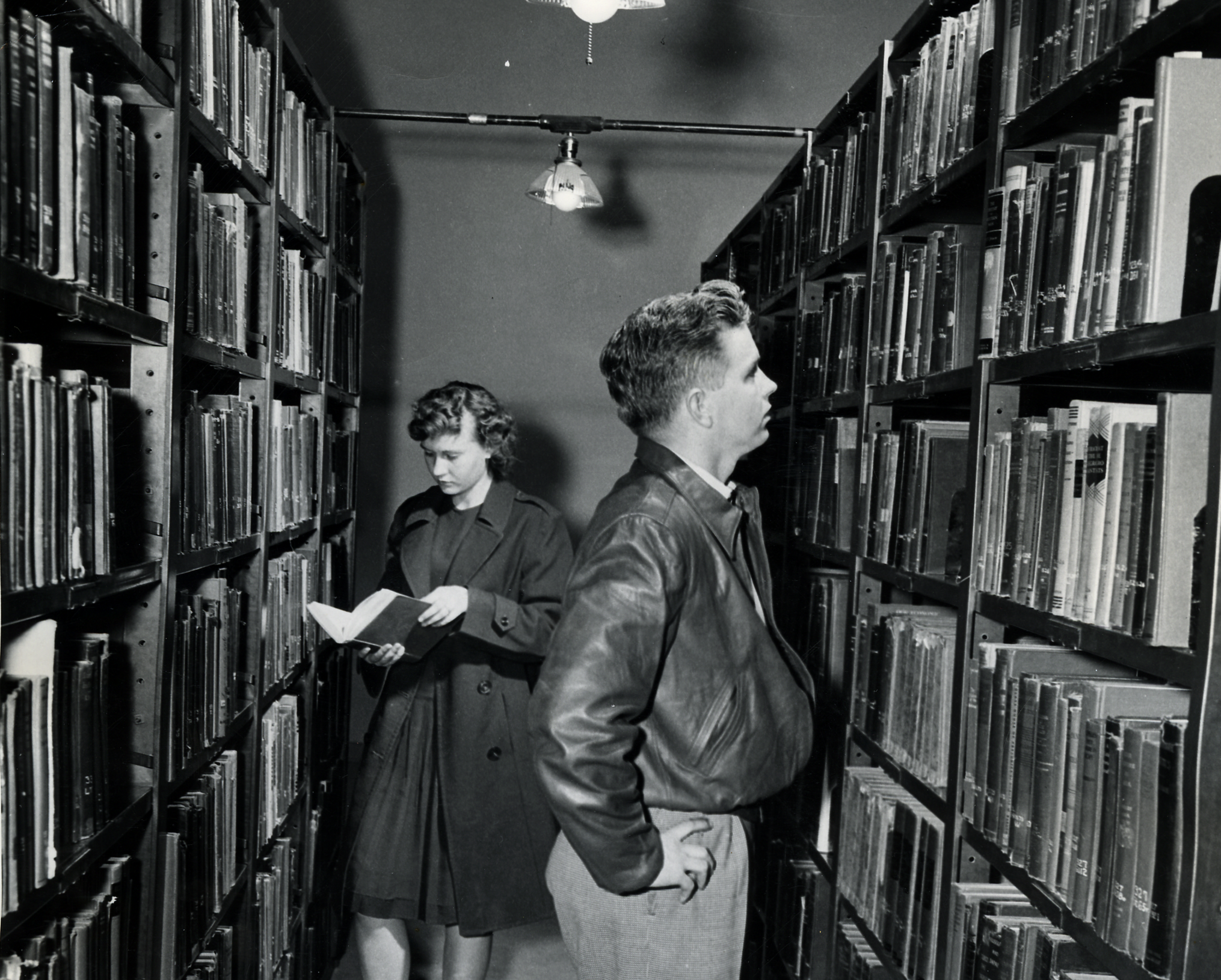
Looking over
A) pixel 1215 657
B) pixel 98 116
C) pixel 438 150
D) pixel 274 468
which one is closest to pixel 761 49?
pixel 438 150

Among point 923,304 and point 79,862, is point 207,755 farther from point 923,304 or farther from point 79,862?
point 923,304

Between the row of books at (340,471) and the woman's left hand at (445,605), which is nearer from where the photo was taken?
the woman's left hand at (445,605)

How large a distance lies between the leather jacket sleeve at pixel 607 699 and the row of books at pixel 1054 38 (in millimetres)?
875

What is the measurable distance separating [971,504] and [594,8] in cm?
140

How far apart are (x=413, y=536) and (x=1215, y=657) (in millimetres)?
2429

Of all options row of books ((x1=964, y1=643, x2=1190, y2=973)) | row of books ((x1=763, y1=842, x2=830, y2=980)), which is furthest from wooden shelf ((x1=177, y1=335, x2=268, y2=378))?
row of books ((x1=763, y1=842, x2=830, y2=980))

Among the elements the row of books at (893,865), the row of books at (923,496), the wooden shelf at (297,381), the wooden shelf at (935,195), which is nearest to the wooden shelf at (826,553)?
the row of books at (923,496)

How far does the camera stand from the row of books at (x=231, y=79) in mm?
1980

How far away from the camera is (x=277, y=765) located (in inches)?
112

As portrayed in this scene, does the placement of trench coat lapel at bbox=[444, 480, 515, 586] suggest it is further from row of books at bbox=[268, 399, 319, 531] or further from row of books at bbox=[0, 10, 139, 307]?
row of books at bbox=[0, 10, 139, 307]

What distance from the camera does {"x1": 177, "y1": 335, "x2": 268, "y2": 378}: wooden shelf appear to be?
1.92m

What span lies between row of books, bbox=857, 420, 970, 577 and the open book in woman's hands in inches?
42.9

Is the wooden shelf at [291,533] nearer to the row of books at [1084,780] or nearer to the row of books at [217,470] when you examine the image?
the row of books at [217,470]

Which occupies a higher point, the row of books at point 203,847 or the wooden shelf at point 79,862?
the wooden shelf at point 79,862
